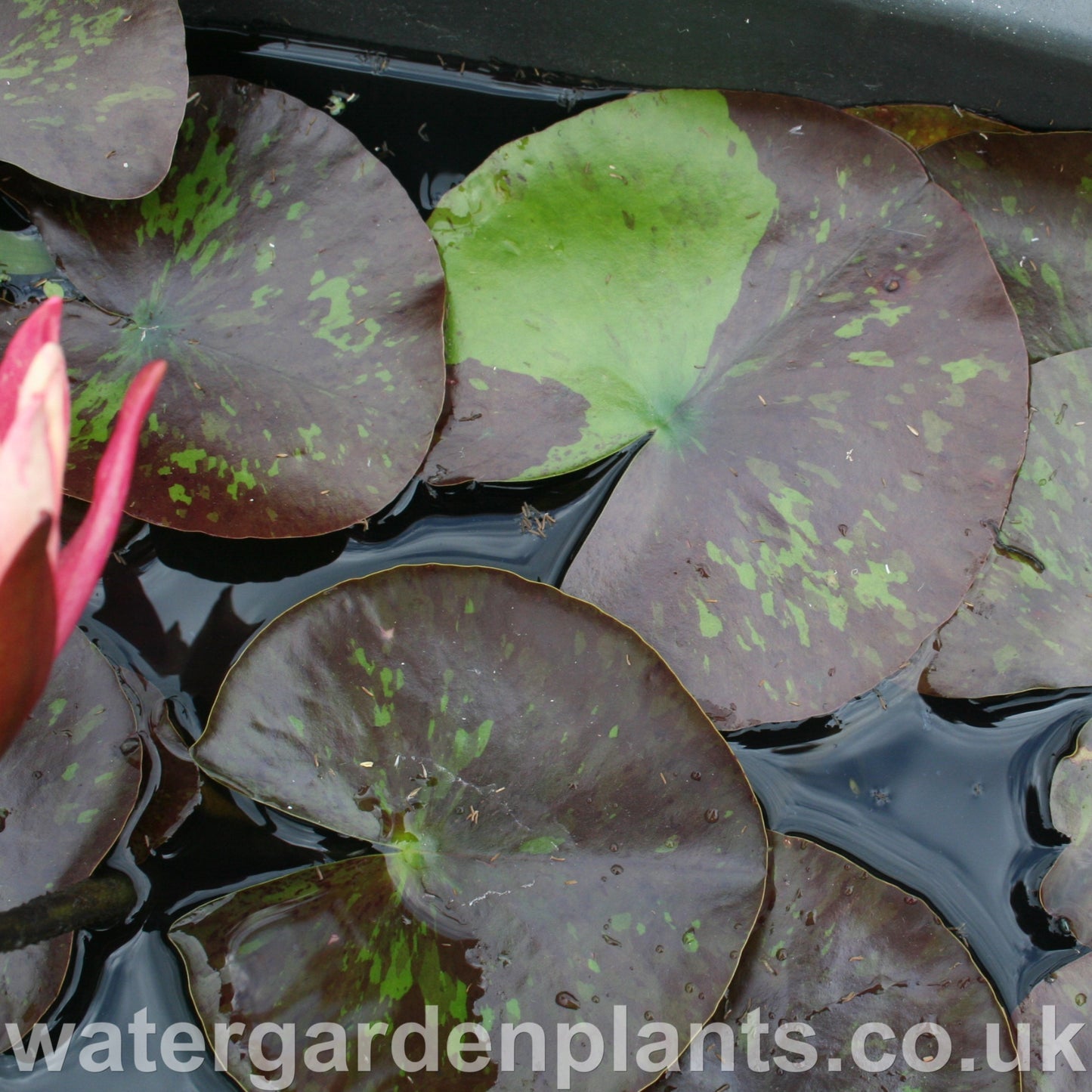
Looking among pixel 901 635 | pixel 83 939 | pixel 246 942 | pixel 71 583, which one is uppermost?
pixel 71 583

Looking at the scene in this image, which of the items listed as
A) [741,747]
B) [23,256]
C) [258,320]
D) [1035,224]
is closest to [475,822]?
[741,747]

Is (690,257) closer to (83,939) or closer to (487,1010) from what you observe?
(487,1010)

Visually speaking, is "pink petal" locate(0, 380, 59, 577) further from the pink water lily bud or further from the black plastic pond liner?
the black plastic pond liner

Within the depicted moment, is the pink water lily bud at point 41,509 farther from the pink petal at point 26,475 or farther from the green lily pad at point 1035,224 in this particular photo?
the green lily pad at point 1035,224

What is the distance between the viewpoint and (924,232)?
3.32 ft

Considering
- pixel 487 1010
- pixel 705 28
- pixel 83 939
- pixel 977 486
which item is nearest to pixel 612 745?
pixel 487 1010

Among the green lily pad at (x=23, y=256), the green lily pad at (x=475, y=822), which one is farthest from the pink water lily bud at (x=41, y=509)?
the green lily pad at (x=23, y=256)

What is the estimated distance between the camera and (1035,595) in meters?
1.06

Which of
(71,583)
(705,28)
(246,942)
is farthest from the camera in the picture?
(705,28)

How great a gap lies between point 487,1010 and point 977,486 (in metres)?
0.82

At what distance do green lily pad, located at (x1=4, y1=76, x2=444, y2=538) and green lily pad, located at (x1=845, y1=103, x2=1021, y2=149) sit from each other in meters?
0.69

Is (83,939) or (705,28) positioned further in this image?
(705,28)

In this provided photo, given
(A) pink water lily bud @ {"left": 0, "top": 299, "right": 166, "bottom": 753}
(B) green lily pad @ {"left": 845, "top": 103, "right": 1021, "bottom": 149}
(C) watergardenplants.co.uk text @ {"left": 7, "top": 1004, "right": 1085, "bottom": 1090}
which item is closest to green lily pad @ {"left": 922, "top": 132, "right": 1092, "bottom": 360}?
(B) green lily pad @ {"left": 845, "top": 103, "right": 1021, "bottom": 149}

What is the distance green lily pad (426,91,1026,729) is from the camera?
0.99 meters
